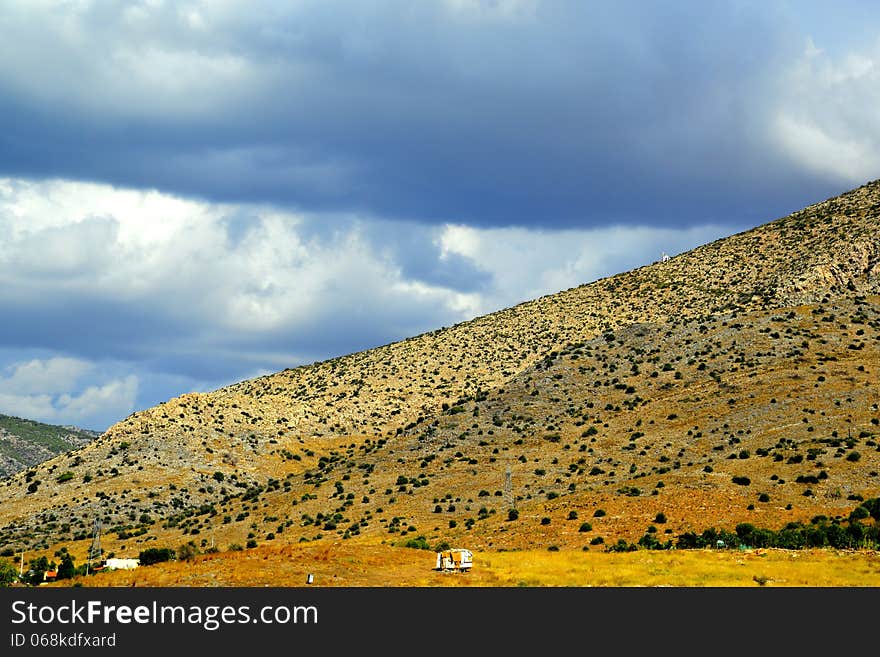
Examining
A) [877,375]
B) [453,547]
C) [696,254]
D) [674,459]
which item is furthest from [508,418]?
[696,254]

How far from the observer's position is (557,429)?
99.4 metres

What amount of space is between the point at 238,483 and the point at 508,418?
29220mm

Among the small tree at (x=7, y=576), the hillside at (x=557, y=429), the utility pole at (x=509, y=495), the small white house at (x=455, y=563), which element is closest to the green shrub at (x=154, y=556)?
the small tree at (x=7, y=576)

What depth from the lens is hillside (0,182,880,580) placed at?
242 ft

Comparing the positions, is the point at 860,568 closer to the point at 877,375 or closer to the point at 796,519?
the point at 796,519

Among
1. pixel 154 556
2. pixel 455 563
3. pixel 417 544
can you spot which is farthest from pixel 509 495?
pixel 154 556

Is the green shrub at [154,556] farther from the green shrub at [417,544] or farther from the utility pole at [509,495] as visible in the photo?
the utility pole at [509,495]

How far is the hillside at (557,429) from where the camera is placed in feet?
242

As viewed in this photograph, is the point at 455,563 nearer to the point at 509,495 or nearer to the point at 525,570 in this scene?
the point at 525,570

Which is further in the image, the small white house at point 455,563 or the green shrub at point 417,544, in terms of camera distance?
the green shrub at point 417,544

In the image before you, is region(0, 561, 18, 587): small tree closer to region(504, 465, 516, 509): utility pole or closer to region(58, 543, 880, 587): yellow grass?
region(58, 543, 880, 587): yellow grass

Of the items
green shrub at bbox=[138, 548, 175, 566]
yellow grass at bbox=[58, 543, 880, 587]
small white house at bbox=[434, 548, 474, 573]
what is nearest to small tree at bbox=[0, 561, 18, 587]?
green shrub at bbox=[138, 548, 175, 566]

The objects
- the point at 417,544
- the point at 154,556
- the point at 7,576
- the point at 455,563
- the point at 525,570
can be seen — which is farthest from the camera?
the point at 154,556

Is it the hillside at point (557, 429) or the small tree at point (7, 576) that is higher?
the hillside at point (557, 429)
